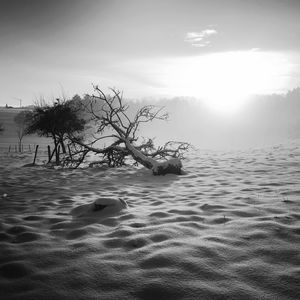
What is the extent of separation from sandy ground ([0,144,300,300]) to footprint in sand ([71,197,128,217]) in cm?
5

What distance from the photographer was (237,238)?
3.59 m

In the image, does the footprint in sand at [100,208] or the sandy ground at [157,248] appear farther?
the footprint in sand at [100,208]

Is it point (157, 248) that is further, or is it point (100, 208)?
point (100, 208)

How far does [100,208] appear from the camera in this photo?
5250 millimetres

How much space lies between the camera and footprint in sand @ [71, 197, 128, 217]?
5125 millimetres

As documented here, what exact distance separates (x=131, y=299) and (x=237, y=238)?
1.83m

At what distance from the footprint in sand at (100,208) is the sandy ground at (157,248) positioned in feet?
0.16

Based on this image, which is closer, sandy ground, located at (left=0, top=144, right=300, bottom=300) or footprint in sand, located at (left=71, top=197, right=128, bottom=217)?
sandy ground, located at (left=0, top=144, right=300, bottom=300)

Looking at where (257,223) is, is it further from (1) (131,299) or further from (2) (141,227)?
(1) (131,299)

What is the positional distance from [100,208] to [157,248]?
7.13 feet

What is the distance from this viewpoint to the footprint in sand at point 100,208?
512 centimetres

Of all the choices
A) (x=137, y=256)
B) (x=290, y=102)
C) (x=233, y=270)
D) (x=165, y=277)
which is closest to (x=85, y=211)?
(x=137, y=256)

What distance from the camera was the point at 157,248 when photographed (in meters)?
3.36

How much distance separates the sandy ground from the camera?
251 centimetres
